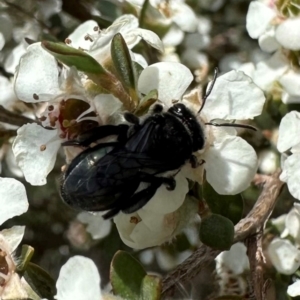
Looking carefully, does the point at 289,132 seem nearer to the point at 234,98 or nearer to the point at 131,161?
the point at 234,98

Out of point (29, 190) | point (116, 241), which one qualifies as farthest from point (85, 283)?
point (29, 190)

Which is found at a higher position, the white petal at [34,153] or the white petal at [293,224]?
the white petal at [34,153]

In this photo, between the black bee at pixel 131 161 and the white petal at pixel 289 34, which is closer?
the black bee at pixel 131 161

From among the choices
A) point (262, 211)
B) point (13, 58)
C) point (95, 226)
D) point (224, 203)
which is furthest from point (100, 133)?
point (13, 58)

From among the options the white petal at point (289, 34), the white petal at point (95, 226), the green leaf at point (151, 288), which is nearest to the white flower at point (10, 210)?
the green leaf at point (151, 288)

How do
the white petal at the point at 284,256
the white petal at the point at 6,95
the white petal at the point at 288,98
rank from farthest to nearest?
the white petal at the point at 6,95, the white petal at the point at 288,98, the white petal at the point at 284,256

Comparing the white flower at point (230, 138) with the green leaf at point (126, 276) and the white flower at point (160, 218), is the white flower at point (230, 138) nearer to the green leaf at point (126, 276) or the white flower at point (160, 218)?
the white flower at point (160, 218)

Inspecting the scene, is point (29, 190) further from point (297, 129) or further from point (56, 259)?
point (297, 129)

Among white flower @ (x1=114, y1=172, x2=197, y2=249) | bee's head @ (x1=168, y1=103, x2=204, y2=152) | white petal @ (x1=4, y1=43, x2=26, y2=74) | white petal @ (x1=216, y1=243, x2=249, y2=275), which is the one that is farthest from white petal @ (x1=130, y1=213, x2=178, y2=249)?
white petal @ (x1=4, y1=43, x2=26, y2=74)
